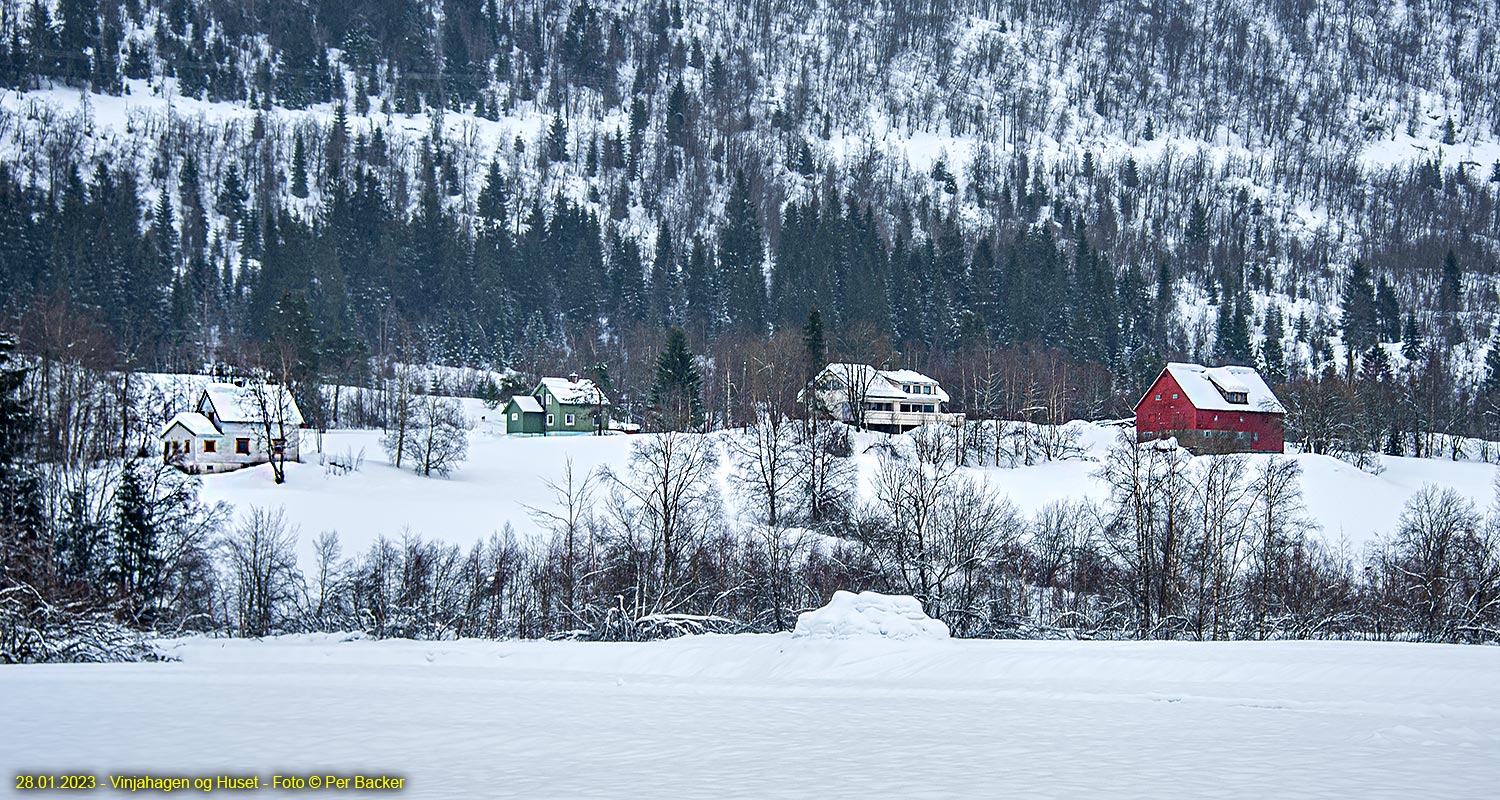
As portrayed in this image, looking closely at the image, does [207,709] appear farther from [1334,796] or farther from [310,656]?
[1334,796]

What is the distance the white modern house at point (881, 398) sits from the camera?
75375mm

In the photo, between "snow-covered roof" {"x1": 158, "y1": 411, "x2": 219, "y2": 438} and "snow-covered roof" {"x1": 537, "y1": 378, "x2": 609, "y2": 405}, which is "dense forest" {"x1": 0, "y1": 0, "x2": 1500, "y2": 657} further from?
"snow-covered roof" {"x1": 537, "y1": 378, "x2": 609, "y2": 405}

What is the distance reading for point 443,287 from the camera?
452ft

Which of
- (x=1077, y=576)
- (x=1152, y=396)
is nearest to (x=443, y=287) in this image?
(x=1152, y=396)

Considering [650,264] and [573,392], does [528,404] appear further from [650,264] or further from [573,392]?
[650,264]

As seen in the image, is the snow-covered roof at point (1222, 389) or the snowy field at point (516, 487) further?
the snow-covered roof at point (1222, 389)

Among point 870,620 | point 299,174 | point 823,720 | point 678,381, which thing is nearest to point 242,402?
point 678,381

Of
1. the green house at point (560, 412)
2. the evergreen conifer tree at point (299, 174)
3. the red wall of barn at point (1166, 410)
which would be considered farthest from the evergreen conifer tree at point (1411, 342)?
the evergreen conifer tree at point (299, 174)

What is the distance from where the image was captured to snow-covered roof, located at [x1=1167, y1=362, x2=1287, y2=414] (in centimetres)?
6900

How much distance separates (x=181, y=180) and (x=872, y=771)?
593ft

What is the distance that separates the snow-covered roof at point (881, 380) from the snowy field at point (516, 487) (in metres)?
11.6

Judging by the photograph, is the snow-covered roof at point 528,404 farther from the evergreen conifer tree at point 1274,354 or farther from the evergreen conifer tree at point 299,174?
the evergreen conifer tree at point 299,174

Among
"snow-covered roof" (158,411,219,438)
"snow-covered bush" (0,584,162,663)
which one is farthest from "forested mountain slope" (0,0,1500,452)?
"snow-covered bush" (0,584,162,663)

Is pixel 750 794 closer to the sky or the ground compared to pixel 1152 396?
closer to the ground
